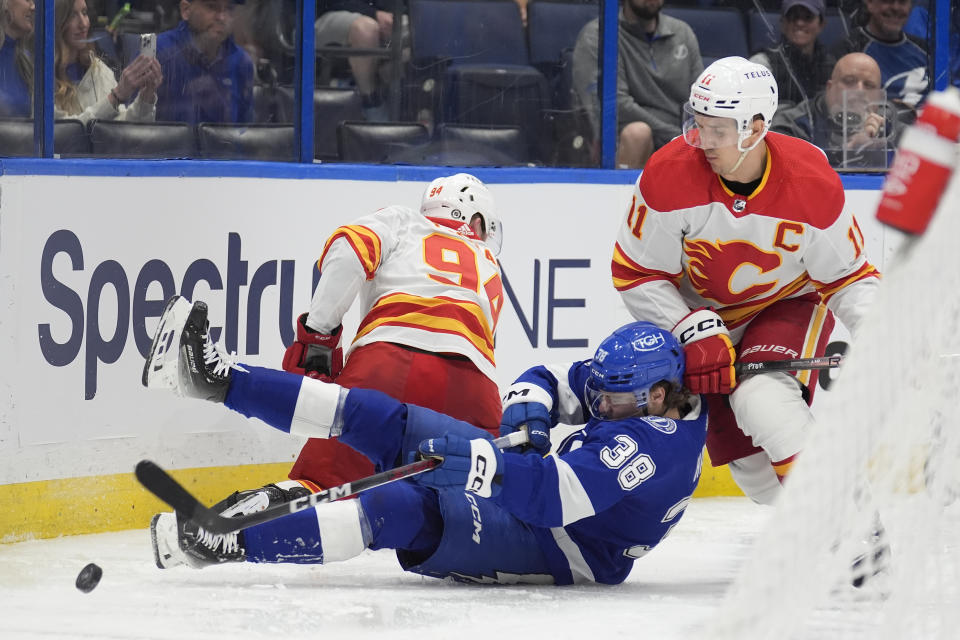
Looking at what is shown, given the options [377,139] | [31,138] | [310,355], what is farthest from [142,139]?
[310,355]

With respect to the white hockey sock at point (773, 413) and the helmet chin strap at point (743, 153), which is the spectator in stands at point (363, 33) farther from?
Result: the white hockey sock at point (773, 413)

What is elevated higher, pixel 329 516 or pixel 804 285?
pixel 804 285

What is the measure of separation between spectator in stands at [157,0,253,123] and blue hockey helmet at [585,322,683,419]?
5.08 ft

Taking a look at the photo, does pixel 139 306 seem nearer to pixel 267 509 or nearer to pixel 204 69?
pixel 204 69

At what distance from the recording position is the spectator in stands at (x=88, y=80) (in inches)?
148

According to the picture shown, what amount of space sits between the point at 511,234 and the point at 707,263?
3.75 ft

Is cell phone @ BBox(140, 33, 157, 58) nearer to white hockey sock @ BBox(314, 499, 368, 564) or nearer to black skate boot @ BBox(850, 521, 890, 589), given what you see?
white hockey sock @ BBox(314, 499, 368, 564)

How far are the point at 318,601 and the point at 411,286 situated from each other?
0.84 metres

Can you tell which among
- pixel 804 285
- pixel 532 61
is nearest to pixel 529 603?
pixel 804 285

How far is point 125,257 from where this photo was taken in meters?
3.75

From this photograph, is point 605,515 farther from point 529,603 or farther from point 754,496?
point 754,496

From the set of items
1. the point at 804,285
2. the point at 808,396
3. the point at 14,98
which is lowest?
the point at 808,396

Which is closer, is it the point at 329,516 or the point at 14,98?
the point at 329,516

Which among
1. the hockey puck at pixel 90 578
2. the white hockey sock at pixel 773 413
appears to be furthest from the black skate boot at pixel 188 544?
the white hockey sock at pixel 773 413
